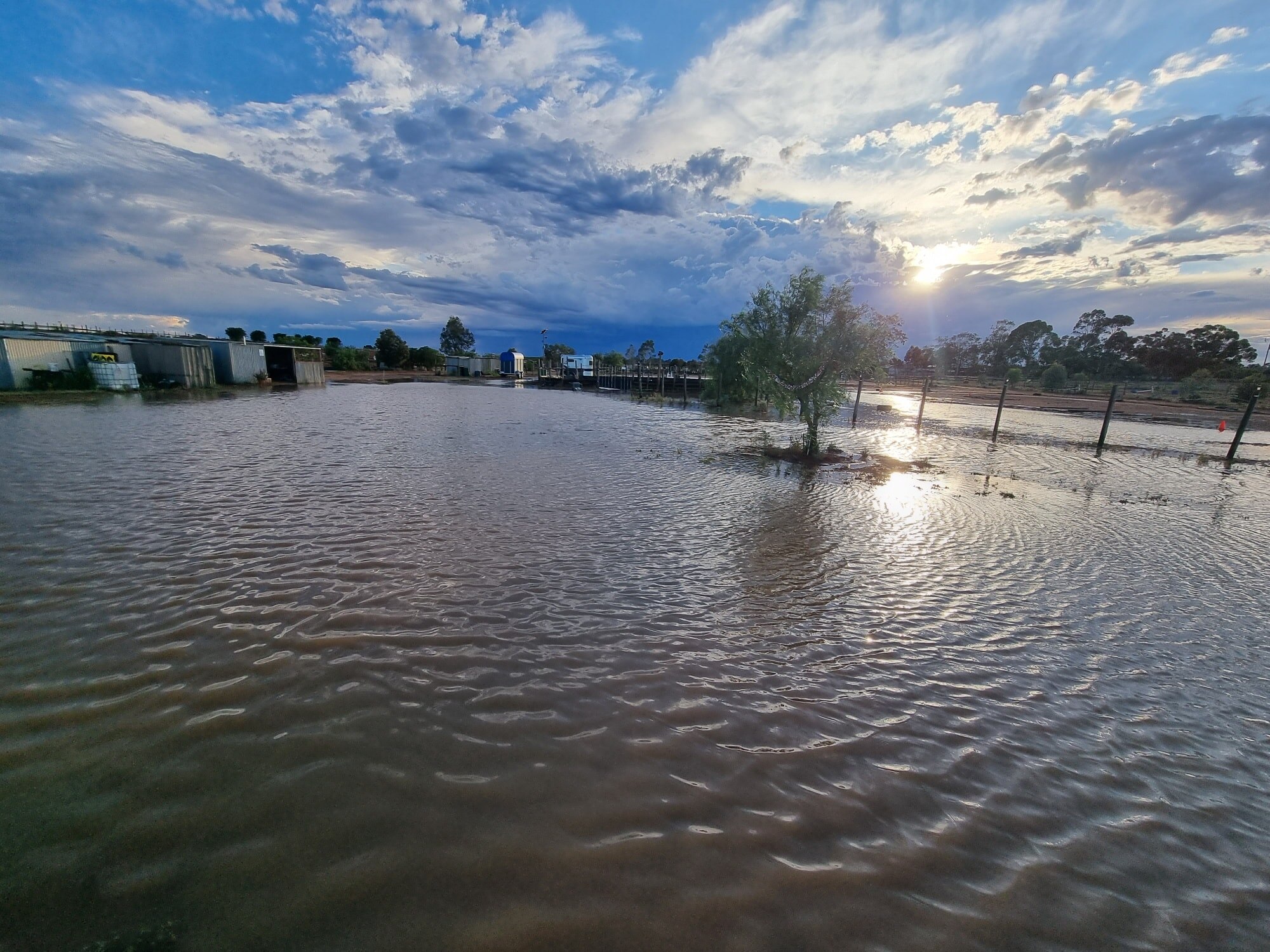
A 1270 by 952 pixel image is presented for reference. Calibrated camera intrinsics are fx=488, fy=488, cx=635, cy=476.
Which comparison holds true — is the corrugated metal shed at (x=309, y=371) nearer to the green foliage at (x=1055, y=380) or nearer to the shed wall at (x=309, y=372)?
the shed wall at (x=309, y=372)

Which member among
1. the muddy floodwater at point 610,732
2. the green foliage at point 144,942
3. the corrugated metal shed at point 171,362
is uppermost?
the corrugated metal shed at point 171,362

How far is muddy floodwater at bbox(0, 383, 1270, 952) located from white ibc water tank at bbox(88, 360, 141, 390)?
32.8 m

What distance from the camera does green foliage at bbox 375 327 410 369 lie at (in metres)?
85.7

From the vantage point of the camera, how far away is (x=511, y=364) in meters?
102

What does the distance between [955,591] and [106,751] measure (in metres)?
9.24

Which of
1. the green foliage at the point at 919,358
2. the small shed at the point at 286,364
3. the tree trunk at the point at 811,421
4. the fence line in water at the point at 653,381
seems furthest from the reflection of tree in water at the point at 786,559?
the green foliage at the point at 919,358

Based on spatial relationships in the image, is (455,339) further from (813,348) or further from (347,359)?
(813,348)

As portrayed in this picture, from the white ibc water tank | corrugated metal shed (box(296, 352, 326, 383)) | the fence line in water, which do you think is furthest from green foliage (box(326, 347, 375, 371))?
the white ibc water tank

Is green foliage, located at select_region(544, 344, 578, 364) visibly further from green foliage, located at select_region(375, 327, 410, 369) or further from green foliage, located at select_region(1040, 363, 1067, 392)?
green foliage, located at select_region(1040, 363, 1067, 392)

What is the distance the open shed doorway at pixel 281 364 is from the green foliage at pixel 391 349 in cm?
3719

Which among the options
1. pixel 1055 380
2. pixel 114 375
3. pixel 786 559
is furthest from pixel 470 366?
pixel 786 559

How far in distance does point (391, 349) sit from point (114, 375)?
56160 millimetres

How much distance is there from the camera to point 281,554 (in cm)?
698

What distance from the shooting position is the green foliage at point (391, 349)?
85.7 metres
